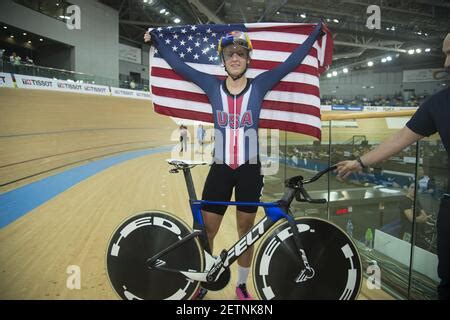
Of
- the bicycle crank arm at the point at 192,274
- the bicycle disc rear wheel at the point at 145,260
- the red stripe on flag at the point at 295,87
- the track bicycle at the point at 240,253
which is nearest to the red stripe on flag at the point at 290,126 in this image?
the red stripe on flag at the point at 295,87

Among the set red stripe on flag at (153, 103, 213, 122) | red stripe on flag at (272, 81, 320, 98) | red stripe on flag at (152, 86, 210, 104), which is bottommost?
red stripe on flag at (153, 103, 213, 122)

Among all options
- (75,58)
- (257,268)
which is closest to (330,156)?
(257,268)

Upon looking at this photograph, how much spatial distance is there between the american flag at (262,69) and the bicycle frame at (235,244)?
1.55ft

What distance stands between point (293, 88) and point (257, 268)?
1.04 meters

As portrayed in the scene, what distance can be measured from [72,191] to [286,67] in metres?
2.43

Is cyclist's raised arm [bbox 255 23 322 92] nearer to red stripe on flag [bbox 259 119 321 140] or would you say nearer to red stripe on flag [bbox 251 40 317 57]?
red stripe on flag [bbox 251 40 317 57]

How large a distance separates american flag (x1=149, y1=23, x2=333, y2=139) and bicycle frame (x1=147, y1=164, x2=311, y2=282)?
0.47m

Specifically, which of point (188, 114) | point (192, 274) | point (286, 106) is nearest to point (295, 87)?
point (286, 106)

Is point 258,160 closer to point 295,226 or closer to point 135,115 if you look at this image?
point 295,226

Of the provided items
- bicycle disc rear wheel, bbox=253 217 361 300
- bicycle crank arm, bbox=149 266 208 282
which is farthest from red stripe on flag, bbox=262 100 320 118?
bicycle crank arm, bbox=149 266 208 282

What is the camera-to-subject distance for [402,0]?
197 inches

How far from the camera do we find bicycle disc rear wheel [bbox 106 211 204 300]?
156 cm

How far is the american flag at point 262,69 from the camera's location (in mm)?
1657

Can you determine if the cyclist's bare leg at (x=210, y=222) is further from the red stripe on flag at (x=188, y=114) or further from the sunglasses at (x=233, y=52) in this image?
the sunglasses at (x=233, y=52)
